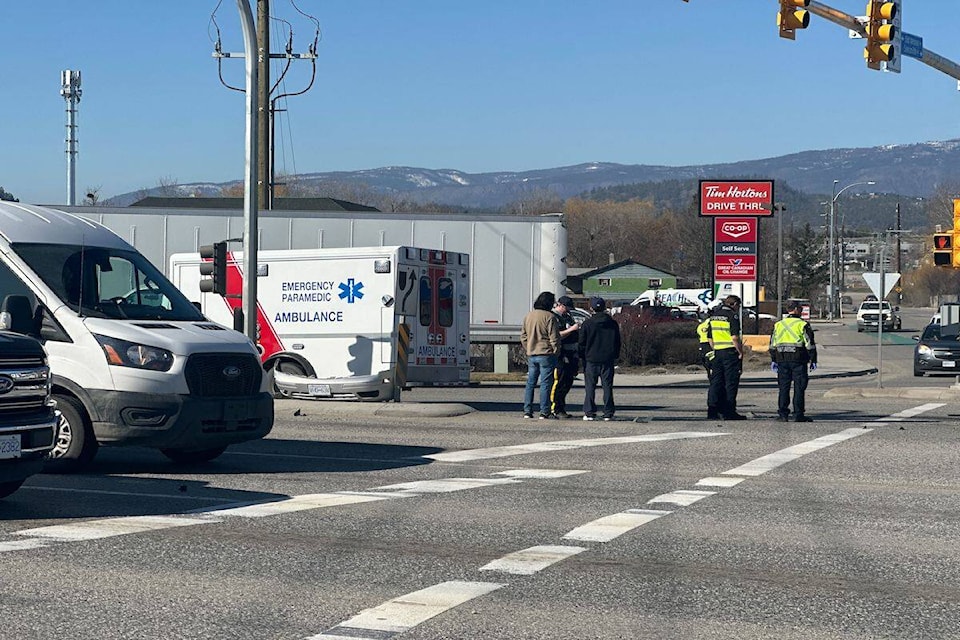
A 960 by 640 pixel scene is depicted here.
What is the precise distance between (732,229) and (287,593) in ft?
113

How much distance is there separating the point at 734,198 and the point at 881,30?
2008cm

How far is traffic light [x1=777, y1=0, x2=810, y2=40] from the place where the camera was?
20031 millimetres

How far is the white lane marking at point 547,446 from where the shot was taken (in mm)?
14609

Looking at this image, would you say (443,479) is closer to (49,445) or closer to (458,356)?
(49,445)

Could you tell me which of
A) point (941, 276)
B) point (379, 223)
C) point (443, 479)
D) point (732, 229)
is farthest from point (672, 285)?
point (443, 479)

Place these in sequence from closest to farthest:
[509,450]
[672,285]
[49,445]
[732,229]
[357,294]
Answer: [49,445]
[509,450]
[357,294]
[732,229]
[672,285]

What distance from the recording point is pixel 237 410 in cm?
1271

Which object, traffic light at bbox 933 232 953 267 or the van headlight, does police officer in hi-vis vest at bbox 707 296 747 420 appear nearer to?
traffic light at bbox 933 232 953 267

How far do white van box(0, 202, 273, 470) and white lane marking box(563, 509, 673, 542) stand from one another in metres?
4.10

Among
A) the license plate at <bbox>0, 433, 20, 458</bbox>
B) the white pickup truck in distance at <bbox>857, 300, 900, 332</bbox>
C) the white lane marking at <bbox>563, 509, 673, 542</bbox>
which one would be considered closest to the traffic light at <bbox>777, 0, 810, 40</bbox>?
the white lane marking at <bbox>563, 509, 673, 542</bbox>

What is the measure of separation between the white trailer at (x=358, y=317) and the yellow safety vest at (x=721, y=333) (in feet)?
15.7

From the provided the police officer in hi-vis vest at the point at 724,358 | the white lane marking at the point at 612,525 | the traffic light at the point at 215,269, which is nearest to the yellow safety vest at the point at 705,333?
the police officer in hi-vis vest at the point at 724,358

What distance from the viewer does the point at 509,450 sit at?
1527cm

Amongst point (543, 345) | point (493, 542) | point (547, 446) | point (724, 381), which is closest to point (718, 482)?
point (547, 446)
